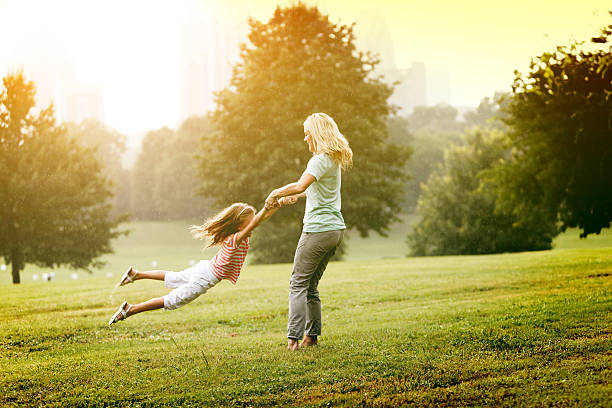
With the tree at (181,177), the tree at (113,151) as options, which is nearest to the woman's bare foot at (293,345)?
the tree at (181,177)

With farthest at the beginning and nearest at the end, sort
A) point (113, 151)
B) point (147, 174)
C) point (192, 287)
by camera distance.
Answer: point (113, 151), point (147, 174), point (192, 287)

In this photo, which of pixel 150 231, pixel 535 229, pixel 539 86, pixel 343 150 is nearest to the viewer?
pixel 343 150

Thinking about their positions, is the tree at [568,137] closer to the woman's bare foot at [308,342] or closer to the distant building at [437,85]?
the woman's bare foot at [308,342]

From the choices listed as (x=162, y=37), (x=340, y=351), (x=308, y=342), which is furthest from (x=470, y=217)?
(x=162, y=37)

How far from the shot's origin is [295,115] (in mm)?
25938

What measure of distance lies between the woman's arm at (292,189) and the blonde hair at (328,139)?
0.40 metres

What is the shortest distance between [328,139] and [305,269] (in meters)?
1.55

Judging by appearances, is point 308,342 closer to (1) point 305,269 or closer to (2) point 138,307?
(1) point 305,269

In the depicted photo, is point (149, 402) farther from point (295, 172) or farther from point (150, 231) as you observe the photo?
point (150, 231)

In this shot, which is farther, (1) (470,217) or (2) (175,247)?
(2) (175,247)

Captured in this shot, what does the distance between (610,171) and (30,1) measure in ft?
111

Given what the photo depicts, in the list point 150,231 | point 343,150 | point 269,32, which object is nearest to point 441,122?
point 150,231

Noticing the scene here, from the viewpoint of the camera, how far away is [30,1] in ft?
116

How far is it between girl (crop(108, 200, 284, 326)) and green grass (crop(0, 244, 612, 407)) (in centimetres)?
74
